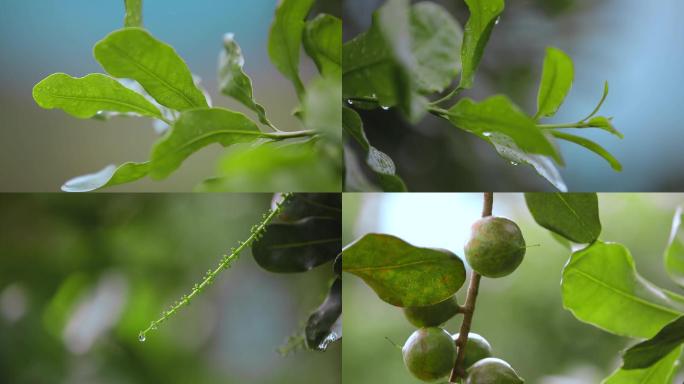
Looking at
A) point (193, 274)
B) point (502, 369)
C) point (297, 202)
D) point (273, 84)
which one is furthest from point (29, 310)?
point (502, 369)

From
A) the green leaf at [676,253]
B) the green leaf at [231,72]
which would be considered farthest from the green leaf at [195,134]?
the green leaf at [676,253]

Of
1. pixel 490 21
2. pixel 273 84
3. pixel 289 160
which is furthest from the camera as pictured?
pixel 273 84

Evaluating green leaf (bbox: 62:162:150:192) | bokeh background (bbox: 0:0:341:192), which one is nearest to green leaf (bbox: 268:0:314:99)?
green leaf (bbox: 62:162:150:192)

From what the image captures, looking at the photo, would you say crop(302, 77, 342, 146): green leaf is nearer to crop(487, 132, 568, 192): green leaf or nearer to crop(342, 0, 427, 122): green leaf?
crop(342, 0, 427, 122): green leaf

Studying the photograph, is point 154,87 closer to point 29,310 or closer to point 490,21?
point 490,21

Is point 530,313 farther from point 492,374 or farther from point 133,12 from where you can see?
point 133,12

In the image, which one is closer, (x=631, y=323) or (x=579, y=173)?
(x=631, y=323)

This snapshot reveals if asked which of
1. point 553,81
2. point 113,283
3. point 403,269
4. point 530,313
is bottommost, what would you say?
point 530,313

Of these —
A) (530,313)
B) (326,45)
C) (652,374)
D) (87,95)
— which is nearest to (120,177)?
(87,95)
